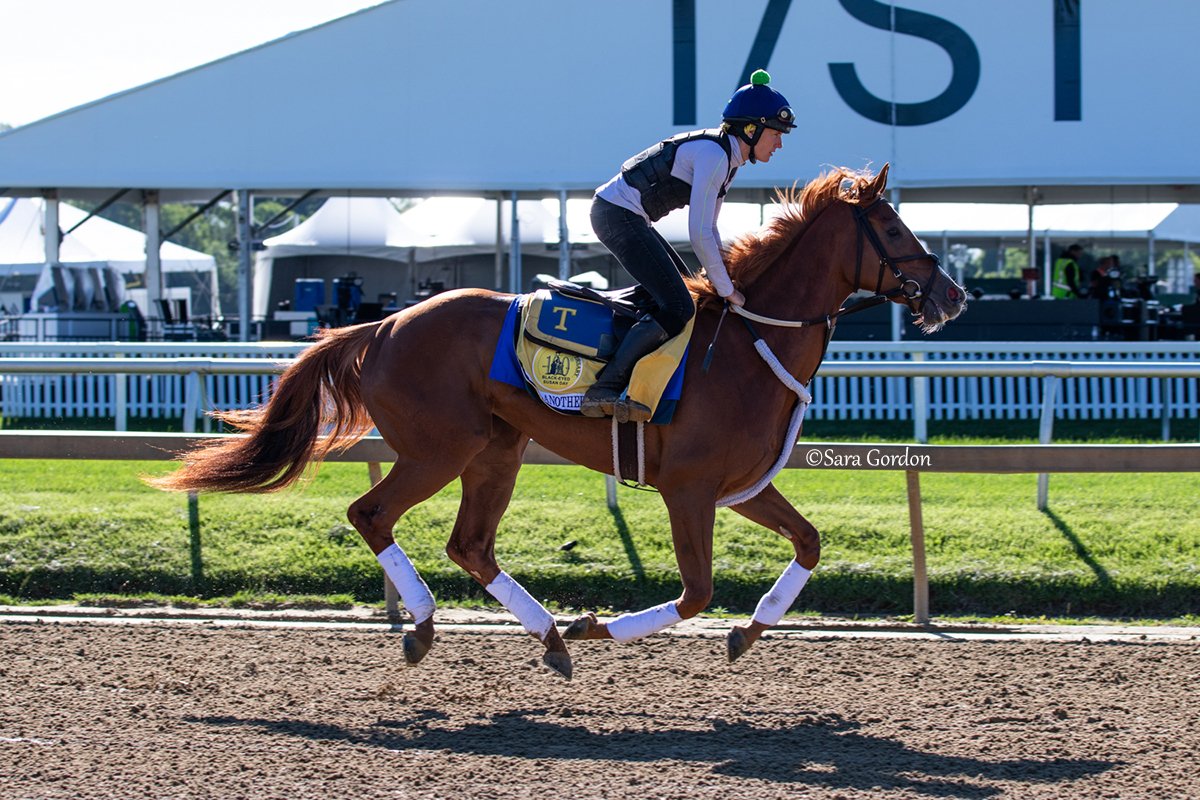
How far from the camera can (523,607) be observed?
19.2 ft

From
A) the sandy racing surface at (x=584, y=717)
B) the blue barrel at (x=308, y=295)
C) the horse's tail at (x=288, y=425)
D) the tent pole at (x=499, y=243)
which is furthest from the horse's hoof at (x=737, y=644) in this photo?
the blue barrel at (x=308, y=295)

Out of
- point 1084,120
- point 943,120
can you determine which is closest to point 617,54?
point 943,120

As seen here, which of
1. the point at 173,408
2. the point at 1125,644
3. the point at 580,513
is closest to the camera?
the point at 1125,644

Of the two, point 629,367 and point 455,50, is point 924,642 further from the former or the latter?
point 455,50

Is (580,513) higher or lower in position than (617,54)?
lower

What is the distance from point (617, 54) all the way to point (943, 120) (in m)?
4.54

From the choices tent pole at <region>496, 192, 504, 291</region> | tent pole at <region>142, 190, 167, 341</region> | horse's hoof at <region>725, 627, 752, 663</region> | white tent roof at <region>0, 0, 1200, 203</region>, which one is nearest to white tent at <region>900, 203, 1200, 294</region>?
tent pole at <region>496, 192, 504, 291</region>

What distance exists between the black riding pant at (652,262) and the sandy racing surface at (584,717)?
1646 mm

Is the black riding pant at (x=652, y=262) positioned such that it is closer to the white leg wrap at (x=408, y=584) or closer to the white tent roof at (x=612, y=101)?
the white leg wrap at (x=408, y=584)

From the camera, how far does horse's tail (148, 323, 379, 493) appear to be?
245 inches

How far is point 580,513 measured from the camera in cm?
853

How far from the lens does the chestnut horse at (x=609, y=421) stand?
560cm

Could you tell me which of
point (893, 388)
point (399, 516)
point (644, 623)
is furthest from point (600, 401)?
point (893, 388)

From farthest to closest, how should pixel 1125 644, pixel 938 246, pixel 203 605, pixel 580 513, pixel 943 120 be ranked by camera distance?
pixel 938 246
pixel 943 120
pixel 580 513
pixel 203 605
pixel 1125 644
